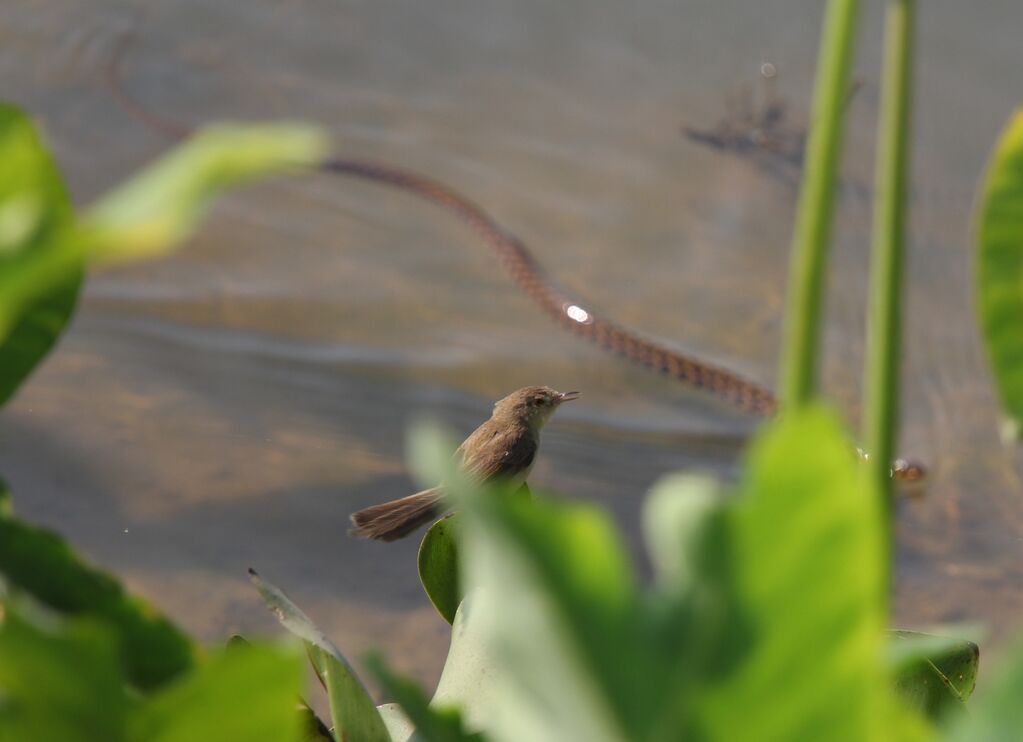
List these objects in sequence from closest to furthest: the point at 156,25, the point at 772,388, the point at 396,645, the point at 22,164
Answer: the point at 22,164 < the point at 396,645 < the point at 772,388 < the point at 156,25

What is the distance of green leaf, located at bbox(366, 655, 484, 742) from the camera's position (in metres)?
0.63

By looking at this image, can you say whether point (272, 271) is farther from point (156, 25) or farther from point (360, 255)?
point (156, 25)

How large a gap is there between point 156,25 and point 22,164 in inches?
425

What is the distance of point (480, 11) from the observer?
1102 cm

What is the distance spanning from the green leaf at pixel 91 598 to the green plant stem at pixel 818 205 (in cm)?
37

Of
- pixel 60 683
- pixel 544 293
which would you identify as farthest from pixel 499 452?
pixel 544 293

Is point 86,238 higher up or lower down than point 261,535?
higher up

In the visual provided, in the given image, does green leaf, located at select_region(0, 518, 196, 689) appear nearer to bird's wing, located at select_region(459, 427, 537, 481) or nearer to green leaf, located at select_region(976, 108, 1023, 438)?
green leaf, located at select_region(976, 108, 1023, 438)

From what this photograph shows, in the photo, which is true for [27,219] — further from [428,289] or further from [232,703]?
[428,289]

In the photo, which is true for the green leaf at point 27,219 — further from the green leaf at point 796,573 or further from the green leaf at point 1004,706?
the green leaf at point 1004,706

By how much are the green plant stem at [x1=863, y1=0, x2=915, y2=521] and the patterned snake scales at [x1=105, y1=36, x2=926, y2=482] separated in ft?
20.4

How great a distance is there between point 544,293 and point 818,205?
7967mm

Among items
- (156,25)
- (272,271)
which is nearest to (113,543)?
(272,271)

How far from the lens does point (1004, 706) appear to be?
0.49 metres
